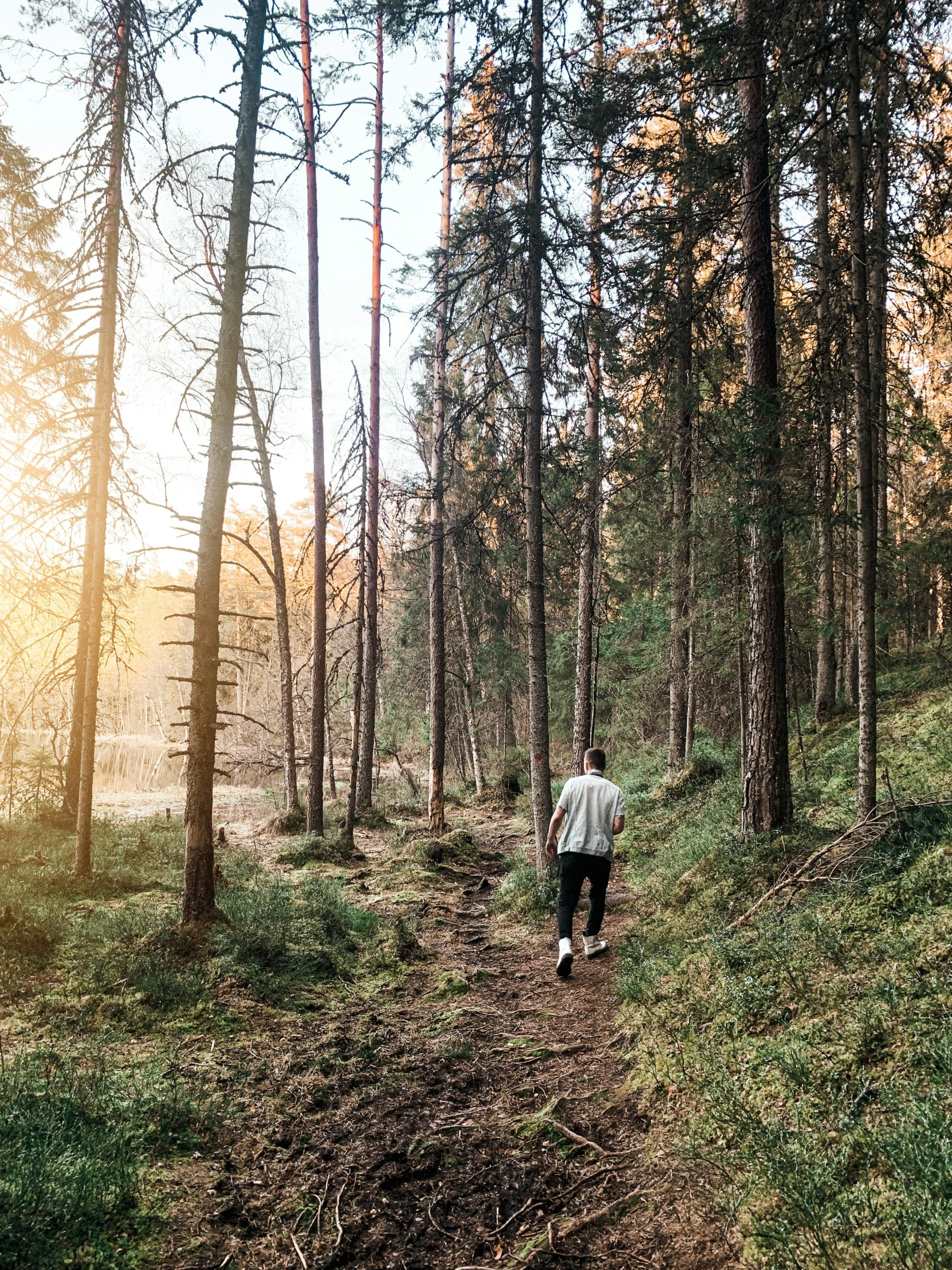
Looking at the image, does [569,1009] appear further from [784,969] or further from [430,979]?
[784,969]

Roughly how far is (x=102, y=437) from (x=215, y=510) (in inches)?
151

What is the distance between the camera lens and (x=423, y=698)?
24.2 meters

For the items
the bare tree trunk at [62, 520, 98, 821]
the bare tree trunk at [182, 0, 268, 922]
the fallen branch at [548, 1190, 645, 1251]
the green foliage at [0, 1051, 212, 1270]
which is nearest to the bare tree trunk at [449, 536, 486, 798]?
the bare tree trunk at [62, 520, 98, 821]

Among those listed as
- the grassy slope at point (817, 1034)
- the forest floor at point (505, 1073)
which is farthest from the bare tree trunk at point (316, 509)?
the grassy slope at point (817, 1034)

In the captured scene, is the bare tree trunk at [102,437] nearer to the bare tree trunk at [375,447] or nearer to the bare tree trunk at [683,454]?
the bare tree trunk at [375,447]

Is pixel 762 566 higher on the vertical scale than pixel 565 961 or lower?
higher

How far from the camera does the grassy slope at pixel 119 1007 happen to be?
287cm

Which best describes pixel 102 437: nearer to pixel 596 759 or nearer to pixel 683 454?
pixel 596 759

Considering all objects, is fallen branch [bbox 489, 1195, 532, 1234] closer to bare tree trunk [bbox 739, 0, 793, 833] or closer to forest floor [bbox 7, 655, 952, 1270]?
forest floor [bbox 7, 655, 952, 1270]

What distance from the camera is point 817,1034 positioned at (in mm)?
3467

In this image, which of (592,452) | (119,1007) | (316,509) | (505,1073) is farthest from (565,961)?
(316,509)

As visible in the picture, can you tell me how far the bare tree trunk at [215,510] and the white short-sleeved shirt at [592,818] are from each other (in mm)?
3650

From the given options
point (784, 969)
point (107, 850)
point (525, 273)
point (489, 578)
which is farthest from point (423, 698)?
point (784, 969)

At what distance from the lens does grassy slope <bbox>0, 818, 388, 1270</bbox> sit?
2.87m
